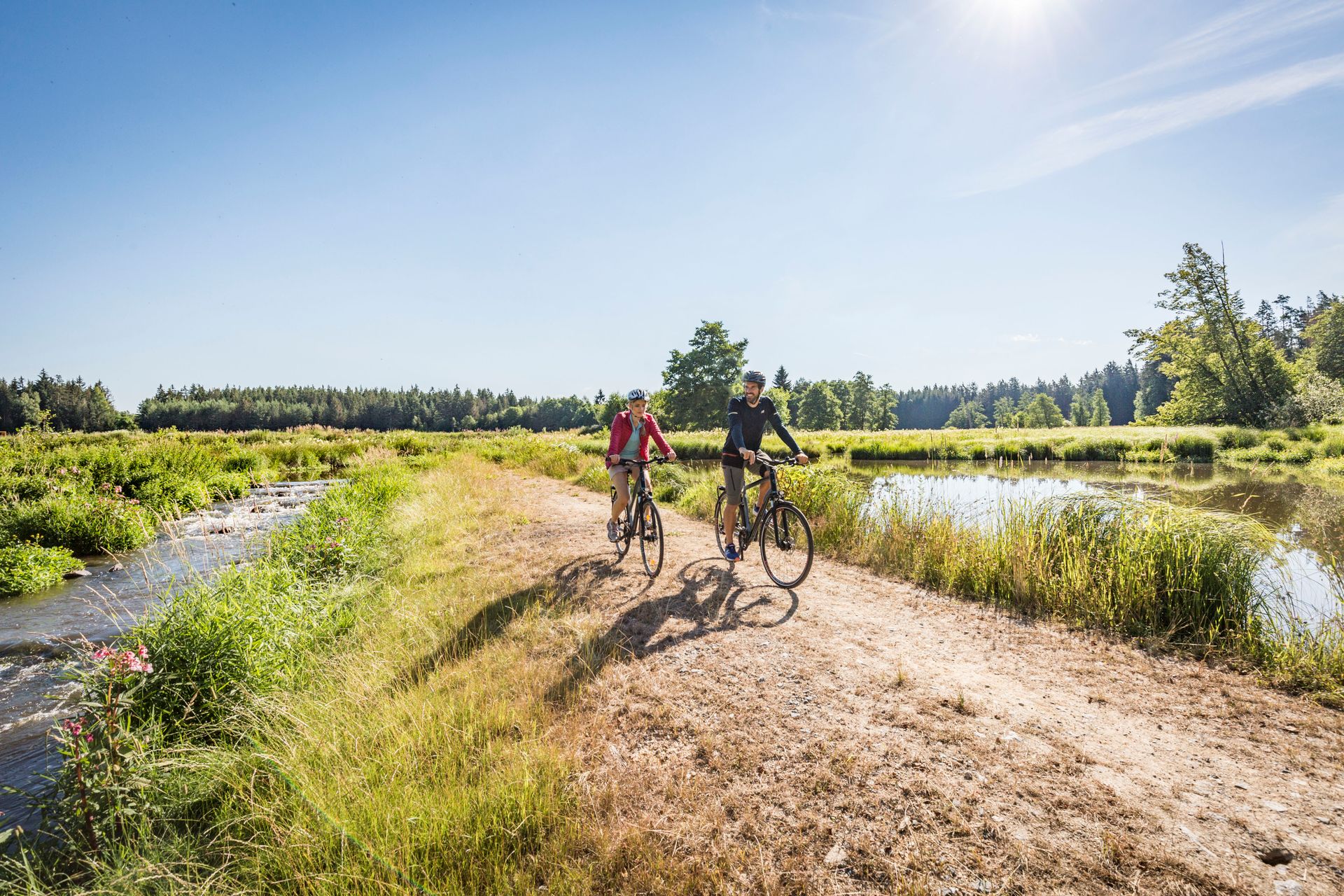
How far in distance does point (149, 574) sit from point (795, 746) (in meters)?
12.3

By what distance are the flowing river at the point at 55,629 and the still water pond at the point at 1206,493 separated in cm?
1092

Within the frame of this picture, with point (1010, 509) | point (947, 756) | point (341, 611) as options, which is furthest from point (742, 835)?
point (1010, 509)

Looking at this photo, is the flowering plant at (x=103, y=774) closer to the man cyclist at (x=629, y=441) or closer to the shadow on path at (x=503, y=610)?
the shadow on path at (x=503, y=610)

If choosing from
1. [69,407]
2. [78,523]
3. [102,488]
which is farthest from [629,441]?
[69,407]

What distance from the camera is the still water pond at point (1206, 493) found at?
22.1 ft

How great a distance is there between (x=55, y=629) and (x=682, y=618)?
8865mm

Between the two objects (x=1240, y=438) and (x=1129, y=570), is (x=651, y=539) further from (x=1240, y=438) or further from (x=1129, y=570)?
(x=1240, y=438)

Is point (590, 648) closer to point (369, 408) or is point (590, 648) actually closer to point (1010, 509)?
point (1010, 509)

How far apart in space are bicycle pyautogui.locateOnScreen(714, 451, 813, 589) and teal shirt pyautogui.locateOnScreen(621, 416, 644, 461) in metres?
1.54

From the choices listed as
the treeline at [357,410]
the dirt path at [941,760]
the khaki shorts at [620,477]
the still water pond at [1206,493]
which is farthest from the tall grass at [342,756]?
the treeline at [357,410]

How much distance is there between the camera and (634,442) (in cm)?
792

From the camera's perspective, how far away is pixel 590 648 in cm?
509

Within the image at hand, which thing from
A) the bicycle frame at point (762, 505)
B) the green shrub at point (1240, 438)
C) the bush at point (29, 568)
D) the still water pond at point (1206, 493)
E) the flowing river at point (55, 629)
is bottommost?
the flowing river at point (55, 629)

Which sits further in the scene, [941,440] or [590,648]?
[941,440]
